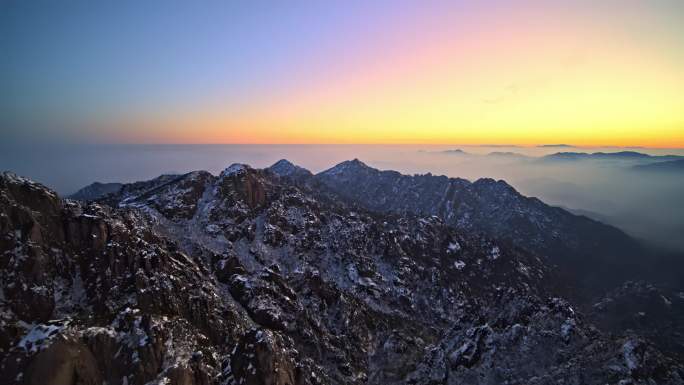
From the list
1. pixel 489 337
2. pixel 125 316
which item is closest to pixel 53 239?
pixel 125 316

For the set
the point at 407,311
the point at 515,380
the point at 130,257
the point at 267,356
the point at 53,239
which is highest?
the point at 53,239

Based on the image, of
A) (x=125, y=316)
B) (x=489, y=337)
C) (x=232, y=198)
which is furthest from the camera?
(x=232, y=198)

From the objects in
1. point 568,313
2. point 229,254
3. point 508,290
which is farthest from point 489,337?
point 229,254

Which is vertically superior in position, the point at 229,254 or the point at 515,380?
the point at 229,254

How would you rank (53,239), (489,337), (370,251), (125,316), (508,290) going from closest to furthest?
(125,316), (53,239), (489,337), (508,290), (370,251)

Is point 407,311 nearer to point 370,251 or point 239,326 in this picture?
point 370,251

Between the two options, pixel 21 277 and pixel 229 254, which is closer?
pixel 21 277

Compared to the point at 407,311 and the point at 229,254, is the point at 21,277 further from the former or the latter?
the point at 407,311
